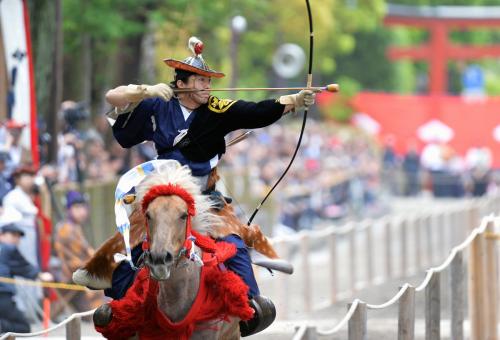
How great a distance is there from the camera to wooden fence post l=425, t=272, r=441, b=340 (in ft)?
37.4

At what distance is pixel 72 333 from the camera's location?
977cm

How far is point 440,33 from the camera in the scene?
197 ft

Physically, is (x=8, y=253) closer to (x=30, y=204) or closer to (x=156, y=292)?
(x=30, y=204)

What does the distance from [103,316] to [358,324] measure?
1680 millimetres

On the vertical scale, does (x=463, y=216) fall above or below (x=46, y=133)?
below

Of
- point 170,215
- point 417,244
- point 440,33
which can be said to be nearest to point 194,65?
point 170,215

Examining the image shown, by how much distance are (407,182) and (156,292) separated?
3565 cm

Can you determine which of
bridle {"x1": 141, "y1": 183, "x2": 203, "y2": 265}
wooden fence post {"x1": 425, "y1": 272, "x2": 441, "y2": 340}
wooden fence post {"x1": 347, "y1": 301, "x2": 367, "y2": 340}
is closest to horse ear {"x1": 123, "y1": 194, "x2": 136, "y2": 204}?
bridle {"x1": 141, "y1": 183, "x2": 203, "y2": 265}

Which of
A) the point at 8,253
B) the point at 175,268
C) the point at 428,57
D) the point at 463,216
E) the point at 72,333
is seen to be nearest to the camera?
the point at 175,268

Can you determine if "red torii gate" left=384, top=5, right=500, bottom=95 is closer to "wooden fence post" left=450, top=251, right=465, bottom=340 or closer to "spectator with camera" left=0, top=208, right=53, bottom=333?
"spectator with camera" left=0, top=208, right=53, bottom=333

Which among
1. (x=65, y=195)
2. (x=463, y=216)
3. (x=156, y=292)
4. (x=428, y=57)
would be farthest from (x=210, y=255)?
(x=428, y=57)

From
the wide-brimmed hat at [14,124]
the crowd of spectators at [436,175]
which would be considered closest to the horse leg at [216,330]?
the wide-brimmed hat at [14,124]

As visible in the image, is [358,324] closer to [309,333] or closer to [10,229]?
[309,333]

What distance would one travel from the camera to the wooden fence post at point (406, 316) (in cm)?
1043
